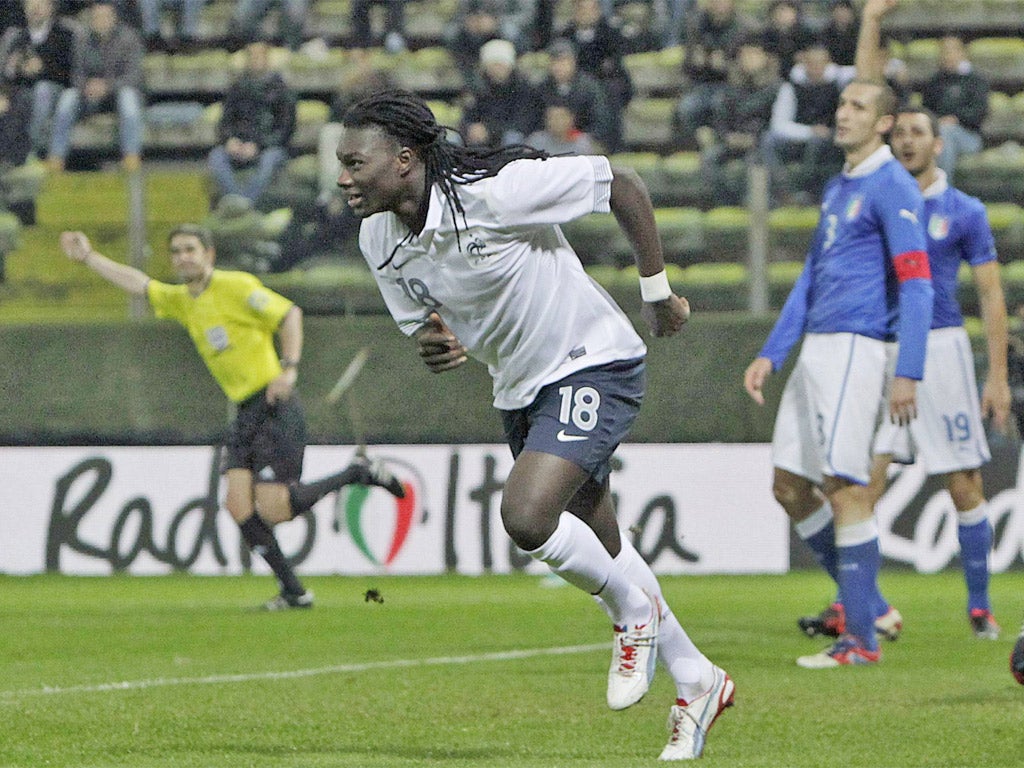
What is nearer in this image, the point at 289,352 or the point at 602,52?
the point at 289,352

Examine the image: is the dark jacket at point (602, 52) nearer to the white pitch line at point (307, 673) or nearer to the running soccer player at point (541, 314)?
the white pitch line at point (307, 673)

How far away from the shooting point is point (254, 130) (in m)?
14.6

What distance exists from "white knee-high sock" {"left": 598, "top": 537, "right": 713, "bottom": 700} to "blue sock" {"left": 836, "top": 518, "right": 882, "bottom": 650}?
2332 mm

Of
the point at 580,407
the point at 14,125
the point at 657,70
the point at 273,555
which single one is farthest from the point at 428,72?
the point at 580,407

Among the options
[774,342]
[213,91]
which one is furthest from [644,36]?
[774,342]

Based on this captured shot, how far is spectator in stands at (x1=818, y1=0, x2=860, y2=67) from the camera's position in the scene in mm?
14992

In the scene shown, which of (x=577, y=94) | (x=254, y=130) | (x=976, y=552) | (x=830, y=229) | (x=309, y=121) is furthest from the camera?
(x=309, y=121)

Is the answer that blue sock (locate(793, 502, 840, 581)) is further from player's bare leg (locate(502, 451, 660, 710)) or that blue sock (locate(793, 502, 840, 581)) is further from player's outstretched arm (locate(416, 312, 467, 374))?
player's outstretched arm (locate(416, 312, 467, 374))

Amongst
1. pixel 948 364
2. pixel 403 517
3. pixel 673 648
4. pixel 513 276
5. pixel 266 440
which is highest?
pixel 513 276

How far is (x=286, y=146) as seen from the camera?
566 inches

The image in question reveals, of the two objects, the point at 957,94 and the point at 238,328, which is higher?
the point at 957,94

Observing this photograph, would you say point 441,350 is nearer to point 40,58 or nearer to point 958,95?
point 958,95

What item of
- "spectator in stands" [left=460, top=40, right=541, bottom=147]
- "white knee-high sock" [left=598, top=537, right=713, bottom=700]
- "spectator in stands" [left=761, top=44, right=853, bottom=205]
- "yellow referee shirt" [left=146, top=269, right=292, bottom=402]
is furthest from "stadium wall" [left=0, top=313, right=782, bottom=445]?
A: "white knee-high sock" [left=598, top=537, right=713, bottom=700]

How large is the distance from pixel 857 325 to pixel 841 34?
27.4 ft
